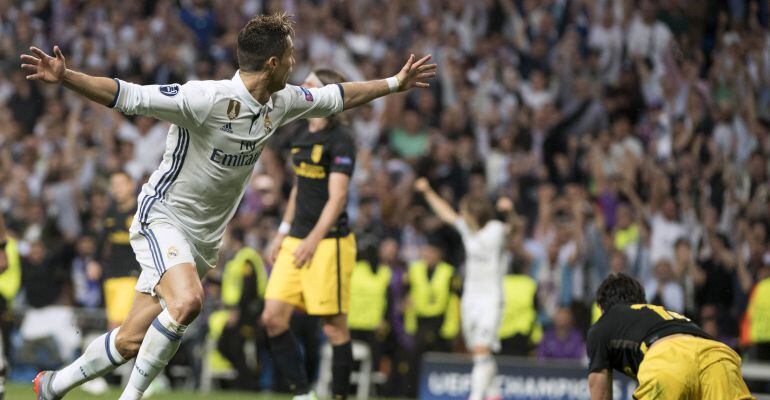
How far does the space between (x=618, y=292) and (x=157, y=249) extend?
9.60ft

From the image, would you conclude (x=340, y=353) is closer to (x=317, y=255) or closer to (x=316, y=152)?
(x=317, y=255)

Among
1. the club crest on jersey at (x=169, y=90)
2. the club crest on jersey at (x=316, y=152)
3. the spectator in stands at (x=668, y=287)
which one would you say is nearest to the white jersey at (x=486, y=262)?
the spectator in stands at (x=668, y=287)

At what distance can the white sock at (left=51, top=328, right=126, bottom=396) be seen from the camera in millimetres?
7562

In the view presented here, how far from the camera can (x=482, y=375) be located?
13219mm

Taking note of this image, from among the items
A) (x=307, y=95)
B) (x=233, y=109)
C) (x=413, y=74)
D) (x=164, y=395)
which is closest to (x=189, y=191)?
(x=233, y=109)

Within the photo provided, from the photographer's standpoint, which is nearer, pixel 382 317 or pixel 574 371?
pixel 574 371

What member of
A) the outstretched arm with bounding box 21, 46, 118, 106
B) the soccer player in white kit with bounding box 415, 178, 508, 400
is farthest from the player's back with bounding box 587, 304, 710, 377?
the soccer player in white kit with bounding box 415, 178, 508, 400

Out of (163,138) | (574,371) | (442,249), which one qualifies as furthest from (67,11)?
(574,371)

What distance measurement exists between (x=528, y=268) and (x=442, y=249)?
1245 millimetres

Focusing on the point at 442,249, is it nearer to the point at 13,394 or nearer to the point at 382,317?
the point at 382,317

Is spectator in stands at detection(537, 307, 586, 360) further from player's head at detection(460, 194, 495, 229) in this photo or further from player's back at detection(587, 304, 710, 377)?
player's back at detection(587, 304, 710, 377)

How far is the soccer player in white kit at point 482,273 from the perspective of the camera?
1357 centimetres

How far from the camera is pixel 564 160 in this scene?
17484 millimetres

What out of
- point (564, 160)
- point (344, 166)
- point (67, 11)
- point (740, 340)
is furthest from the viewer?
point (67, 11)
